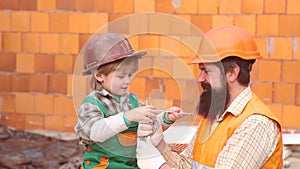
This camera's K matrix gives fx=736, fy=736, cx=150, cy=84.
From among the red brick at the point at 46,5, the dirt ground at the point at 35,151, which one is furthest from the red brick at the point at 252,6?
the dirt ground at the point at 35,151

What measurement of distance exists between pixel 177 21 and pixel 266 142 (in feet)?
8.14

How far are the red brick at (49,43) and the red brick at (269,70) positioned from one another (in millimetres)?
1693

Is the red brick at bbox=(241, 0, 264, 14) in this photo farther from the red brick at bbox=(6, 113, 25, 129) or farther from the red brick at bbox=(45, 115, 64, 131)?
the red brick at bbox=(6, 113, 25, 129)

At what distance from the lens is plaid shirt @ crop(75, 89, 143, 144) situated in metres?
3.15

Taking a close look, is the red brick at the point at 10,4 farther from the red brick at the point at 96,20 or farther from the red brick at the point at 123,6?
the red brick at the point at 123,6

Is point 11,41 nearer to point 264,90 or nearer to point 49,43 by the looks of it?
point 49,43

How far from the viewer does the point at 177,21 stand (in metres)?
5.24

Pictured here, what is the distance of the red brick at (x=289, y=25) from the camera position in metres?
5.40

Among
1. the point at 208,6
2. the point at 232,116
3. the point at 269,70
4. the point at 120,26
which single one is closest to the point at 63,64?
the point at 208,6

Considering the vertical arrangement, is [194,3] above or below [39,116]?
above

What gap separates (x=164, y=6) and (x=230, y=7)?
53 cm

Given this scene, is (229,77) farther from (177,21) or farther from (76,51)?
(76,51)

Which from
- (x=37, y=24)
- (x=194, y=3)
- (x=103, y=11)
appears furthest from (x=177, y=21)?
(x=37, y=24)

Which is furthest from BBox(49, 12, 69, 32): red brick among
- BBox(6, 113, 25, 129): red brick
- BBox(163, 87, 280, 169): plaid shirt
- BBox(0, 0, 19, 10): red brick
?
BBox(163, 87, 280, 169): plaid shirt
